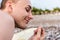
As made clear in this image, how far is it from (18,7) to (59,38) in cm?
110

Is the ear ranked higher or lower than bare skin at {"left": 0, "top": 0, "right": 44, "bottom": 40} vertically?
higher

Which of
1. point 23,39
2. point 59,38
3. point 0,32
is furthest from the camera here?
point 59,38

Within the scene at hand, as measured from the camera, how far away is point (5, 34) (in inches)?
26.9

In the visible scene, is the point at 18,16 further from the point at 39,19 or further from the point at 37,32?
the point at 39,19

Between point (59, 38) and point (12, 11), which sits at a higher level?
point (12, 11)

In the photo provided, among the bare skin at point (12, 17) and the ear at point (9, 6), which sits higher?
the ear at point (9, 6)

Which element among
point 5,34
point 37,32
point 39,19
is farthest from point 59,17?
point 5,34

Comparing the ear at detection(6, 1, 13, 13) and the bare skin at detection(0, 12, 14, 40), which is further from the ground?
the ear at detection(6, 1, 13, 13)

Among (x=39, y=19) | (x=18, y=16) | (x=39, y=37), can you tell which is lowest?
(x=39, y=19)

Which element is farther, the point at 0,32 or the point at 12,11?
the point at 12,11

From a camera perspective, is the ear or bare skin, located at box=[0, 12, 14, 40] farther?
the ear

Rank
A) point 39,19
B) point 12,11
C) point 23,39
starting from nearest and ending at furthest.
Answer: point 12,11 < point 23,39 < point 39,19

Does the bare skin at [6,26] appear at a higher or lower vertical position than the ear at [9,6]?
lower

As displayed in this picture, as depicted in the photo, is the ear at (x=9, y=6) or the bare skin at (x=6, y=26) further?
the ear at (x=9, y=6)
